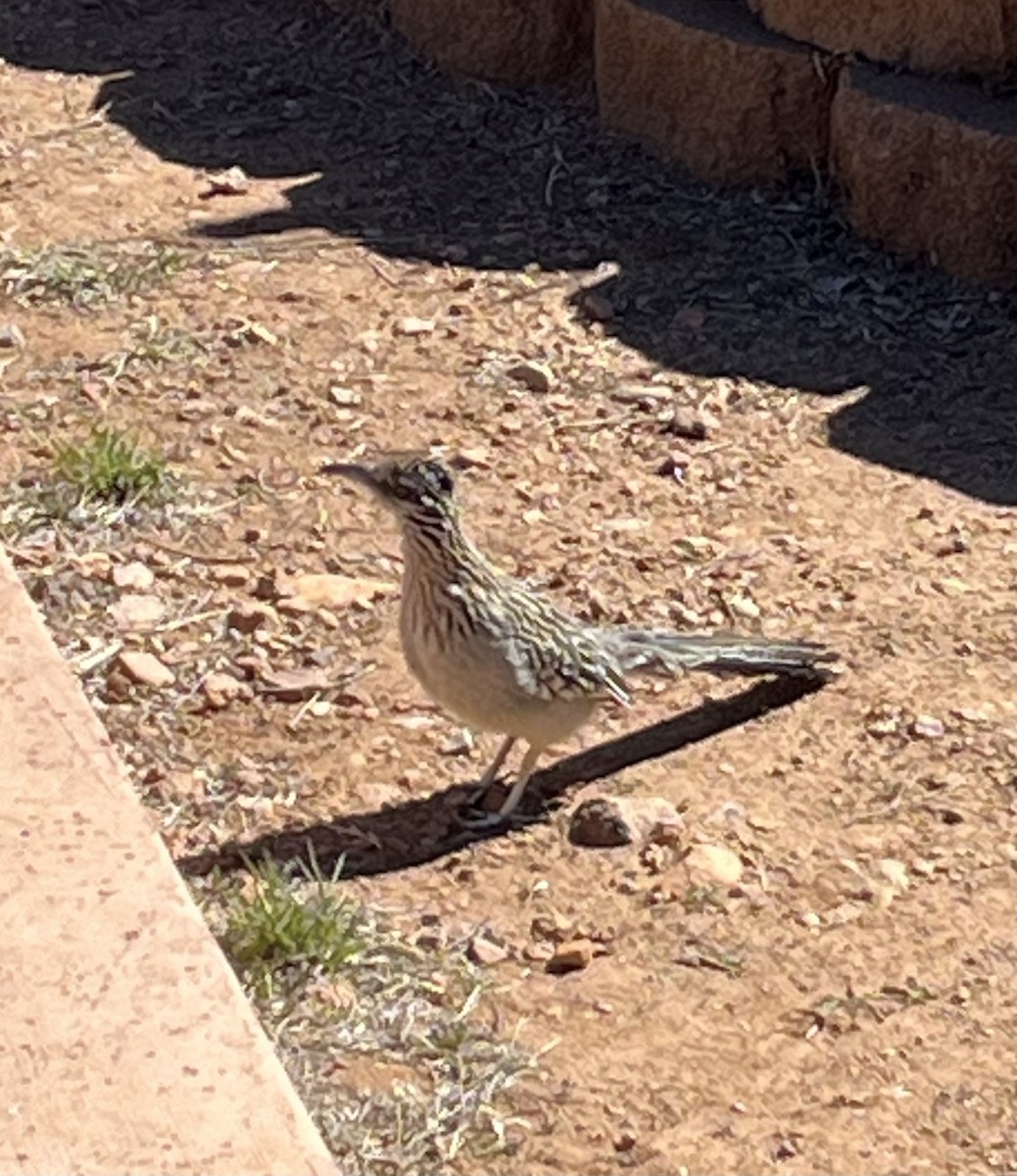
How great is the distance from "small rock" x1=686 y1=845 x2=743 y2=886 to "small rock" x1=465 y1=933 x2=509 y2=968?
402mm

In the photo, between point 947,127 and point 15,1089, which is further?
point 947,127

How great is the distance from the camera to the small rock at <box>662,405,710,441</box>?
6391 mm

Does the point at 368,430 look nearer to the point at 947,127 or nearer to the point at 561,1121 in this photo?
the point at 947,127

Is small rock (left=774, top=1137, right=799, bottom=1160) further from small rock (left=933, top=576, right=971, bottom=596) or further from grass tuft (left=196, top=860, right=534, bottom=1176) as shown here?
small rock (left=933, top=576, right=971, bottom=596)

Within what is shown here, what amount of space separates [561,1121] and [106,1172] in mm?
844

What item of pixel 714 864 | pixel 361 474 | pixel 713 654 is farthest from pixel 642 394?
pixel 714 864

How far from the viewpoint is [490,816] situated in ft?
16.0

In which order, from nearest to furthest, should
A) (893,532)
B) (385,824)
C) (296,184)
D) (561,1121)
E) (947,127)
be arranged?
(561,1121) → (385,824) → (893,532) → (947,127) → (296,184)

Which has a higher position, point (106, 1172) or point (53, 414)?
point (106, 1172)

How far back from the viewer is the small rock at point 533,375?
261 inches

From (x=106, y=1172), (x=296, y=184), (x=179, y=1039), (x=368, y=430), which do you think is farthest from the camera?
(x=296, y=184)

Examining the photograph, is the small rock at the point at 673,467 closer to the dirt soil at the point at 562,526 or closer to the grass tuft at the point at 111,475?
the dirt soil at the point at 562,526

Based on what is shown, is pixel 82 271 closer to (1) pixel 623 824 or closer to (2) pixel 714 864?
(1) pixel 623 824

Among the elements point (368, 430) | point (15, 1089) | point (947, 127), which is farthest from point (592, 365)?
point (15, 1089)
